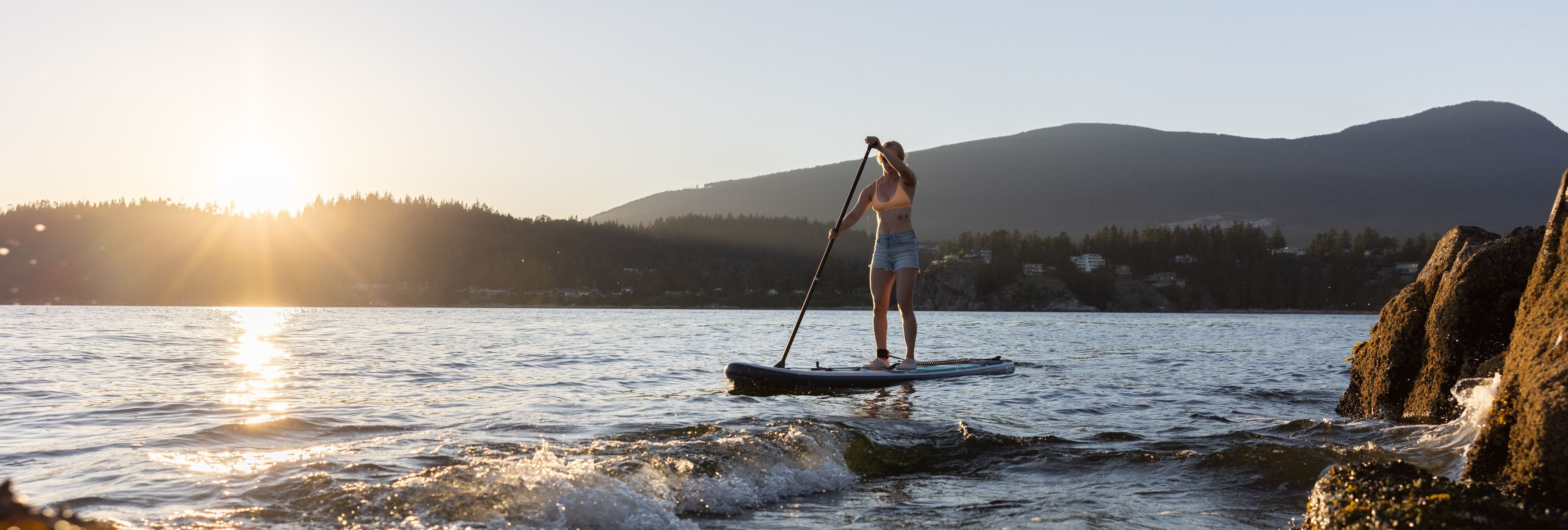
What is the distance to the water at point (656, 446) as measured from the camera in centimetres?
450

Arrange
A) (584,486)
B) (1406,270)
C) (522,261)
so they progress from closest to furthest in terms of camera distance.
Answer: (584,486), (1406,270), (522,261)

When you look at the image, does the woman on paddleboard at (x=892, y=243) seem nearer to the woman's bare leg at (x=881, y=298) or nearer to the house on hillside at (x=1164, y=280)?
the woman's bare leg at (x=881, y=298)

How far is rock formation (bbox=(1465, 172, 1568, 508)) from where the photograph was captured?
3.12 m

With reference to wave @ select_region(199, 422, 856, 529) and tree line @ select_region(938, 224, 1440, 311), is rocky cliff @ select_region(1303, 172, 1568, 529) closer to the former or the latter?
wave @ select_region(199, 422, 856, 529)

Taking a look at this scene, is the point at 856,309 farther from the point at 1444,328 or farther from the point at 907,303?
the point at 1444,328

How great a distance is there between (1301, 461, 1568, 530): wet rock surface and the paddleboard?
21.9 feet

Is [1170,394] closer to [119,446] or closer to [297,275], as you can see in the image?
[119,446]

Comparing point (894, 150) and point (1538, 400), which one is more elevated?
point (894, 150)

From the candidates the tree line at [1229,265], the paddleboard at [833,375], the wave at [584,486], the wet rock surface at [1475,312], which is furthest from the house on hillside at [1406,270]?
the wave at [584,486]

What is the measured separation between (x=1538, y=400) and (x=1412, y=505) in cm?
70

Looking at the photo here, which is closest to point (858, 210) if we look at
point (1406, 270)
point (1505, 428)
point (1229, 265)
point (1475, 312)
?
point (1475, 312)

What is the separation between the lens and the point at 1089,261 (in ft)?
497

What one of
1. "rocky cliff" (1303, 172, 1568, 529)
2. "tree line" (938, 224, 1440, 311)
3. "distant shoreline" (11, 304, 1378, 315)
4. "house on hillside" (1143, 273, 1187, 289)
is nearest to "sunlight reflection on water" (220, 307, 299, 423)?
"rocky cliff" (1303, 172, 1568, 529)

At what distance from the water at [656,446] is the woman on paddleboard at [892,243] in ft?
2.40
